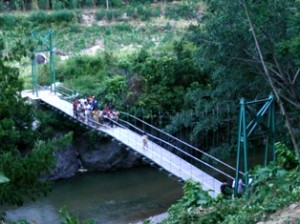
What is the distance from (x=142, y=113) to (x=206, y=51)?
621cm

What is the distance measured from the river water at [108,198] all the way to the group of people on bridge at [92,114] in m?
1.90

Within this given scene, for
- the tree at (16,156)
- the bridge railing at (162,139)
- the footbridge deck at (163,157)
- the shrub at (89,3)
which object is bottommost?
the bridge railing at (162,139)

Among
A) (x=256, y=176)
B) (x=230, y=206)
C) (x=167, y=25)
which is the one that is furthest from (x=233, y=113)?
(x=167, y=25)

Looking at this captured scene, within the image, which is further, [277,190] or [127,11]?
[127,11]

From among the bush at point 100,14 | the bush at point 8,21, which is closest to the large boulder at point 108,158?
the bush at point 8,21

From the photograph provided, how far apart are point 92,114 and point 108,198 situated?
7.40ft

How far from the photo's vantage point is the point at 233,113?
1469cm

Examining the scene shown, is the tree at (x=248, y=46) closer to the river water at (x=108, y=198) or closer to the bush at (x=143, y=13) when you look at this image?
the river water at (x=108, y=198)

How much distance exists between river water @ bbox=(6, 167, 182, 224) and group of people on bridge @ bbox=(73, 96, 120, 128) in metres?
1.90

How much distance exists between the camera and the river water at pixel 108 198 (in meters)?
14.2

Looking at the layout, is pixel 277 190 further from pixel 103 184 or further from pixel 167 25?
pixel 167 25

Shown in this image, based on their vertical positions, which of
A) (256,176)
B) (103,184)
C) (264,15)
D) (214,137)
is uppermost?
(264,15)

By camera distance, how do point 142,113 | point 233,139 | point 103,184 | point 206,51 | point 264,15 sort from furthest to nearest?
point 142,113
point 103,184
point 233,139
point 206,51
point 264,15

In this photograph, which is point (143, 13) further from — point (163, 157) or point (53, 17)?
point (163, 157)
